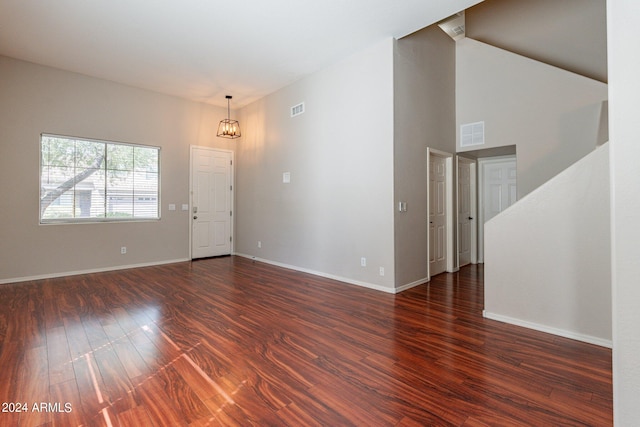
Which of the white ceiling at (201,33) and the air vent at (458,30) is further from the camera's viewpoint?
the air vent at (458,30)

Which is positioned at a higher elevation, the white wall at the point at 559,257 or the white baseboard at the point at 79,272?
the white wall at the point at 559,257

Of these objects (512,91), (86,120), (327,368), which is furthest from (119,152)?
(512,91)

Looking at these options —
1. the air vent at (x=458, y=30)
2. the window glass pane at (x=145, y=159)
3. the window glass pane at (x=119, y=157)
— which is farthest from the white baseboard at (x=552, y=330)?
the window glass pane at (x=119, y=157)

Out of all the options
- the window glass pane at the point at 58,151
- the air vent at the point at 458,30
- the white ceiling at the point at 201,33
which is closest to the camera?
the white ceiling at the point at 201,33

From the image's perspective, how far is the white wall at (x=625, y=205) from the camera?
123cm

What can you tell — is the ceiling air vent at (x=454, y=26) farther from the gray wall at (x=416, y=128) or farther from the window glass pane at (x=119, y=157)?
the window glass pane at (x=119, y=157)

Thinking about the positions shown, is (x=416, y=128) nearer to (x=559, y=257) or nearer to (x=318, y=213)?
(x=318, y=213)

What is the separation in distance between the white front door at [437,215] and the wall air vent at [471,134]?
0.51 meters

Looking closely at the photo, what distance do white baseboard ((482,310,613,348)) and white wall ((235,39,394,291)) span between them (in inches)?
50.4

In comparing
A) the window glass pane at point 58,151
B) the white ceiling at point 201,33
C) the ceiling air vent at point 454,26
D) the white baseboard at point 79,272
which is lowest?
the white baseboard at point 79,272

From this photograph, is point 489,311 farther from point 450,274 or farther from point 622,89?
point 622,89

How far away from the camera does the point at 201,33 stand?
12.6 feet

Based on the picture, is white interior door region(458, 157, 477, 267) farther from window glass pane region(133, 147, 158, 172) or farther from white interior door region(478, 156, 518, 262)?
window glass pane region(133, 147, 158, 172)

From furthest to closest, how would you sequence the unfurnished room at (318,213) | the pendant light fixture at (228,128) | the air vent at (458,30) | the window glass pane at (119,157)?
the pendant light fixture at (228,128) < the window glass pane at (119,157) < the air vent at (458,30) < the unfurnished room at (318,213)
